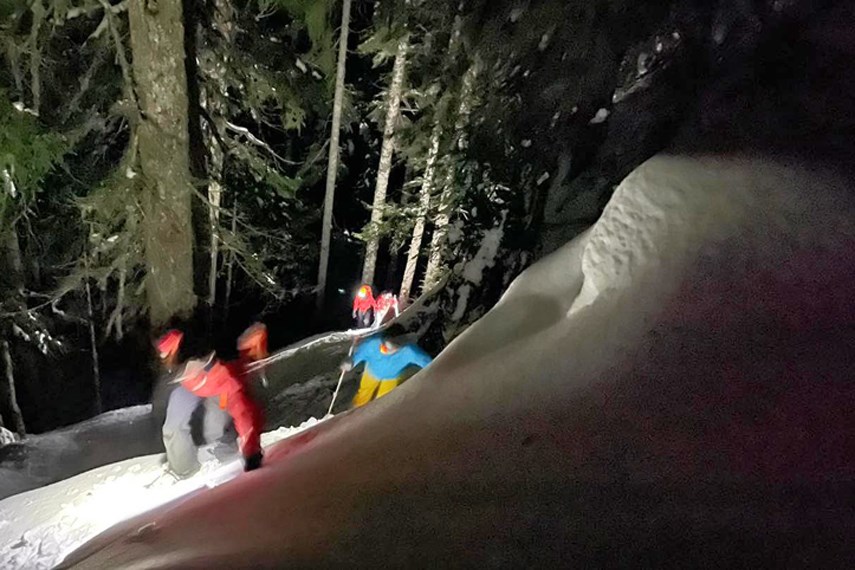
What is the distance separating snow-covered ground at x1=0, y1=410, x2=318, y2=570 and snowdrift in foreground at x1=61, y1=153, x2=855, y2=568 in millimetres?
869

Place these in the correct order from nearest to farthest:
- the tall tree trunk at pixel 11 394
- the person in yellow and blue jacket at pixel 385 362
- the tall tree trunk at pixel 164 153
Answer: the person in yellow and blue jacket at pixel 385 362, the tall tree trunk at pixel 164 153, the tall tree trunk at pixel 11 394

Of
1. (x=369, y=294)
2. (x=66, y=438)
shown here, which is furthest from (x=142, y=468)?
(x=369, y=294)

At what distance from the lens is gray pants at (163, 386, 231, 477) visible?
676 cm

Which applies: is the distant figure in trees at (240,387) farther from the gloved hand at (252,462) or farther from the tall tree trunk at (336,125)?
the tall tree trunk at (336,125)

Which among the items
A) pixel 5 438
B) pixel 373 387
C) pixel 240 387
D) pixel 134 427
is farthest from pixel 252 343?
pixel 5 438

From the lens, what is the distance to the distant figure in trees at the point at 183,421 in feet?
22.1

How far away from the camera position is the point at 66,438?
9.88 m

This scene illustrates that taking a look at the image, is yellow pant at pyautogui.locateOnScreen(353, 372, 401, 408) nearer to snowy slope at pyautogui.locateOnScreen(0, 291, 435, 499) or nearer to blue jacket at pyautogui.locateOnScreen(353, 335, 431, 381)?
blue jacket at pyautogui.locateOnScreen(353, 335, 431, 381)

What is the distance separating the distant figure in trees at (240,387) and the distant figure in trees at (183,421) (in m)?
0.76

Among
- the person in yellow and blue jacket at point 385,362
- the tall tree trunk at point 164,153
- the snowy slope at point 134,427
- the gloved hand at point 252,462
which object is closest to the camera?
the gloved hand at point 252,462

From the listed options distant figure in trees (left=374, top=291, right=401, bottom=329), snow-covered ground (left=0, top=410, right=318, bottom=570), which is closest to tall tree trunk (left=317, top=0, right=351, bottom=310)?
distant figure in trees (left=374, top=291, right=401, bottom=329)

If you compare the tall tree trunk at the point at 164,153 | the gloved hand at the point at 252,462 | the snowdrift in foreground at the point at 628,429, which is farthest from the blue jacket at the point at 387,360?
the tall tree trunk at the point at 164,153

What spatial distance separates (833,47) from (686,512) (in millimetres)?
6160

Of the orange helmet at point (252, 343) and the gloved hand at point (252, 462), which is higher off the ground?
the orange helmet at point (252, 343)
